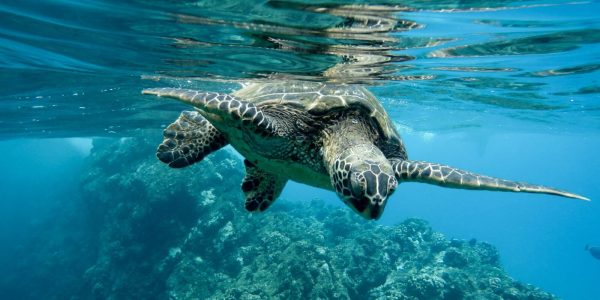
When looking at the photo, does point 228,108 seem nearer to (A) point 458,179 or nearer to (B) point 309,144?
(B) point 309,144

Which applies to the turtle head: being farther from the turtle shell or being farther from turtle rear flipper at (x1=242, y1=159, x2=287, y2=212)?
turtle rear flipper at (x1=242, y1=159, x2=287, y2=212)

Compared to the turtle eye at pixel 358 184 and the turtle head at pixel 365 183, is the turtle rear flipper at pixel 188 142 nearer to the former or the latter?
the turtle head at pixel 365 183

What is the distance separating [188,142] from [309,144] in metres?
2.22

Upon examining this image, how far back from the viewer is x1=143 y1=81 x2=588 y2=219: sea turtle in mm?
4371

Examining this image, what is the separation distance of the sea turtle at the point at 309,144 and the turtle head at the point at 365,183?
0.04 feet

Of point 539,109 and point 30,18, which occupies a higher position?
point 539,109

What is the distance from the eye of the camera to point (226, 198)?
18.9 meters

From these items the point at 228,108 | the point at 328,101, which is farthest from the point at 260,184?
the point at 228,108

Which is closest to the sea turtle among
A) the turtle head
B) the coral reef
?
the turtle head

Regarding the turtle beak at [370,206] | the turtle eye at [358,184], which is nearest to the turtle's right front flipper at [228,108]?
the turtle eye at [358,184]

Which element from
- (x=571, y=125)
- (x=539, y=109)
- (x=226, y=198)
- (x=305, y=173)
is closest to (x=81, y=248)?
(x=226, y=198)

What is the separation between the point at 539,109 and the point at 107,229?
2550 centimetres

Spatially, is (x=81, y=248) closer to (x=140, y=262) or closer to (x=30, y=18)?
(x=140, y=262)

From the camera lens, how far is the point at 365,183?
3945mm
